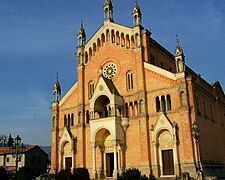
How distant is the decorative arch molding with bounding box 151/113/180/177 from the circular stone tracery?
992cm

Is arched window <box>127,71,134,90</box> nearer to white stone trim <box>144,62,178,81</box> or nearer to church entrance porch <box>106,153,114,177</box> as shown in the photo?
white stone trim <box>144,62,178,81</box>

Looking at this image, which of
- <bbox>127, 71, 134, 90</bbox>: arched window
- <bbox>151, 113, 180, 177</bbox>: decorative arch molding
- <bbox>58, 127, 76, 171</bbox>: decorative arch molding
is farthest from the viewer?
<bbox>58, 127, 76, 171</bbox>: decorative arch molding

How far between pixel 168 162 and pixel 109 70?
14979 mm

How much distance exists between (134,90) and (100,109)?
5.88 meters

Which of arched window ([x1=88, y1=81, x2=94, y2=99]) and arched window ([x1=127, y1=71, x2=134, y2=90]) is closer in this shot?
arched window ([x1=127, y1=71, x2=134, y2=90])

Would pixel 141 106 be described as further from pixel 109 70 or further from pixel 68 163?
pixel 68 163

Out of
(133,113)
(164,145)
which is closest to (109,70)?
(133,113)

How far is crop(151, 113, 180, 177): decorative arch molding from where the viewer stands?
3328cm

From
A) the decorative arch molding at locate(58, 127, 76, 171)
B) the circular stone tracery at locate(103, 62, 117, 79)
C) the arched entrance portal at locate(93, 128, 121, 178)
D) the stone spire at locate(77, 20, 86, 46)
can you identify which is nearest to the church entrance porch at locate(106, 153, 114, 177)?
the arched entrance portal at locate(93, 128, 121, 178)

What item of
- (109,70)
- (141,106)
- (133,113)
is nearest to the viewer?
(141,106)

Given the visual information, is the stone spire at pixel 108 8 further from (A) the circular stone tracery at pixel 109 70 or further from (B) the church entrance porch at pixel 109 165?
(B) the church entrance porch at pixel 109 165

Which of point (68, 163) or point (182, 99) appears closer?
point (182, 99)

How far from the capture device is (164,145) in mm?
34312

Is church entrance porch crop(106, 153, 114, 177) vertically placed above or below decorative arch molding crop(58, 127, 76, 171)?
below
